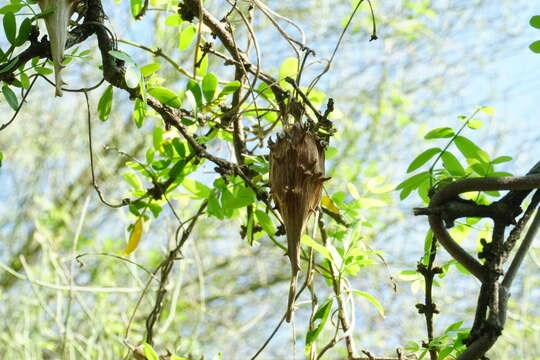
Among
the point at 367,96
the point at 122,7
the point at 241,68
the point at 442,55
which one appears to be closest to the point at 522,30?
the point at 442,55

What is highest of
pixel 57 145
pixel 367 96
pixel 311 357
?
pixel 367 96

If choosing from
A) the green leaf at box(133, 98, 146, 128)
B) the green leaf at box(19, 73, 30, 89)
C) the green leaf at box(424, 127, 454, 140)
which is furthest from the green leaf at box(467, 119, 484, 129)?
the green leaf at box(19, 73, 30, 89)

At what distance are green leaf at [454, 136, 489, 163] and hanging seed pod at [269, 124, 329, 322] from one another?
0.66ft

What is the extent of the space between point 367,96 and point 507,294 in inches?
91.1

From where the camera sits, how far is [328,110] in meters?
0.64

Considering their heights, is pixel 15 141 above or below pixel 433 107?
below

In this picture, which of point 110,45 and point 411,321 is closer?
point 110,45

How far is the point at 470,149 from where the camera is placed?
706 millimetres

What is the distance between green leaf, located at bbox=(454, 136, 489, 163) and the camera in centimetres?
69

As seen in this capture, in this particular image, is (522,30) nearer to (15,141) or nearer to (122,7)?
(122,7)

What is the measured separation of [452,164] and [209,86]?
26 cm

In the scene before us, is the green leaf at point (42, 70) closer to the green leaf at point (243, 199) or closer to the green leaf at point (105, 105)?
the green leaf at point (105, 105)

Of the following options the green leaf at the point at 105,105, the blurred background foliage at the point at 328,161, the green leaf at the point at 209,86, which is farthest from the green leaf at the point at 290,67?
the blurred background foliage at the point at 328,161

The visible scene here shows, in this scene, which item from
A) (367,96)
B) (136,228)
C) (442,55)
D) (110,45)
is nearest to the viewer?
(110,45)
